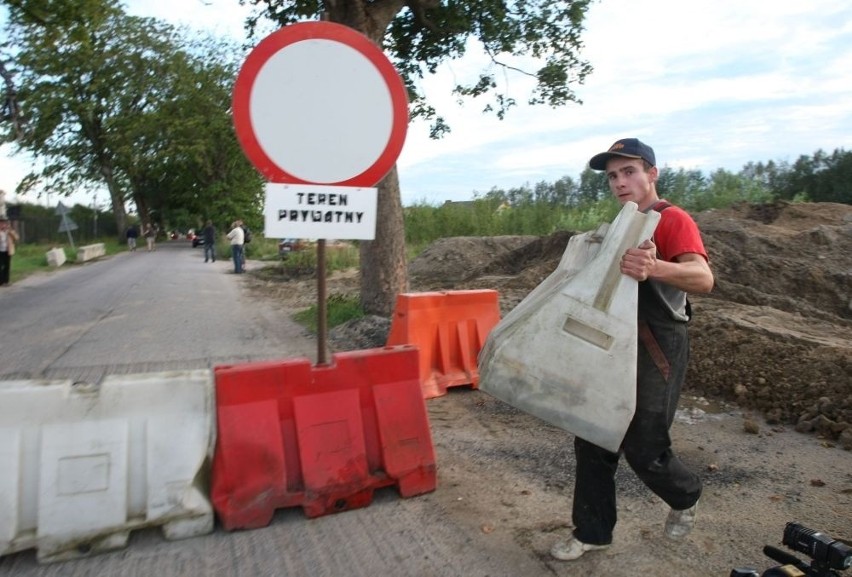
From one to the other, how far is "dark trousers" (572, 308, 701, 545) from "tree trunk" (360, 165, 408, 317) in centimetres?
584

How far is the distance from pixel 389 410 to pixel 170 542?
1228mm

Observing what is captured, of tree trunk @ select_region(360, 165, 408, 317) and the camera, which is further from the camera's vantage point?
tree trunk @ select_region(360, 165, 408, 317)

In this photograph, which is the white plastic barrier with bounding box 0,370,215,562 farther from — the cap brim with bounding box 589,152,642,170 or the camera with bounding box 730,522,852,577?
the camera with bounding box 730,522,852,577

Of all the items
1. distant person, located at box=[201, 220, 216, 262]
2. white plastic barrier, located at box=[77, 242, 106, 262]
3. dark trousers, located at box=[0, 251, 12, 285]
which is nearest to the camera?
dark trousers, located at box=[0, 251, 12, 285]

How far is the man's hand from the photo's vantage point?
2625mm

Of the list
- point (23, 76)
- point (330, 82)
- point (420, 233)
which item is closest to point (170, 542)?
point (330, 82)

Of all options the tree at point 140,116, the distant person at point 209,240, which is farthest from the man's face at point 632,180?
the tree at point 140,116

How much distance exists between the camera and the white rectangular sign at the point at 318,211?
3.61 m

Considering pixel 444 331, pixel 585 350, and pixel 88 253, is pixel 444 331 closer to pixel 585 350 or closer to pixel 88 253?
pixel 585 350

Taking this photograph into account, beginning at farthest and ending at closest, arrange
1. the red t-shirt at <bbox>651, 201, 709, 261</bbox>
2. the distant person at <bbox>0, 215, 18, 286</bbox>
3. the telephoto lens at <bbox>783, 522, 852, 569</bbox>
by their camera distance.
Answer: the distant person at <bbox>0, 215, 18, 286</bbox> < the red t-shirt at <bbox>651, 201, 709, 261</bbox> < the telephoto lens at <bbox>783, 522, 852, 569</bbox>

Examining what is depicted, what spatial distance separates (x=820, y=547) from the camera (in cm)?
226

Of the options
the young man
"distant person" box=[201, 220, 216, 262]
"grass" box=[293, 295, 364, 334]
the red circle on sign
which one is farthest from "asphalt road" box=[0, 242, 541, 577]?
"distant person" box=[201, 220, 216, 262]

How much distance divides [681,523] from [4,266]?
18.4 meters

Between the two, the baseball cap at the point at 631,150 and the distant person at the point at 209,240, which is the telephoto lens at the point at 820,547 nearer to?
the baseball cap at the point at 631,150
